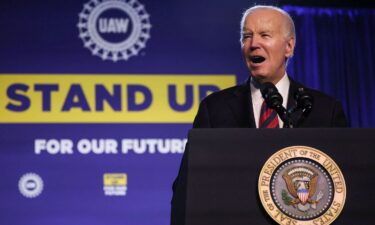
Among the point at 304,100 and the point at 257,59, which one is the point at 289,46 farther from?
the point at 304,100

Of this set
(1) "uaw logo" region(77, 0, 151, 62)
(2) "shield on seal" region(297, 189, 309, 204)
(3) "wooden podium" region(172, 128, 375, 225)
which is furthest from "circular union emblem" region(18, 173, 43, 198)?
(2) "shield on seal" region(297, 189, 309, 204)

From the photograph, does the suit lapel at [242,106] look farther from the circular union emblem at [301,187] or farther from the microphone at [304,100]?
the circular union emblem at [301,187]

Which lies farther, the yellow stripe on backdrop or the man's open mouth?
the yellow stripe on backdrop

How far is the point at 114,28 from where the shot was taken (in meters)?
4.20

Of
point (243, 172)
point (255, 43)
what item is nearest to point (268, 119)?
point (255, 43)

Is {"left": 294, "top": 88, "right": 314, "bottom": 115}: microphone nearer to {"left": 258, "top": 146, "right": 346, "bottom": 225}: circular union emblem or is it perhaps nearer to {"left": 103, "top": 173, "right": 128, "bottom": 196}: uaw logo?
{"left": 258, "top": 146, "right": 346, "bottom": 225}: circular union emblem

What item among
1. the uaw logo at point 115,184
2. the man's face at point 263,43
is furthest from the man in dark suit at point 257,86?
the uaw logo at point 115,184

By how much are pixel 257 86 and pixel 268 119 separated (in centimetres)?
22

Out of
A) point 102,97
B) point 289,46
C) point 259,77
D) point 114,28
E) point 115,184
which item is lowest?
point 115,184

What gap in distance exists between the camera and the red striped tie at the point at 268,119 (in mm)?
1656

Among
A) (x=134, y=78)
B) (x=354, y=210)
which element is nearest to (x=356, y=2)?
(x=134, y=78)

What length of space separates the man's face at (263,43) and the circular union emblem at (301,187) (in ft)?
2.34

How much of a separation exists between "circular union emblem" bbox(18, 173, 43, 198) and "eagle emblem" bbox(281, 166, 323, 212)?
305 centimetres

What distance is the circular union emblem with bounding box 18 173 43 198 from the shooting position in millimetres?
3949
